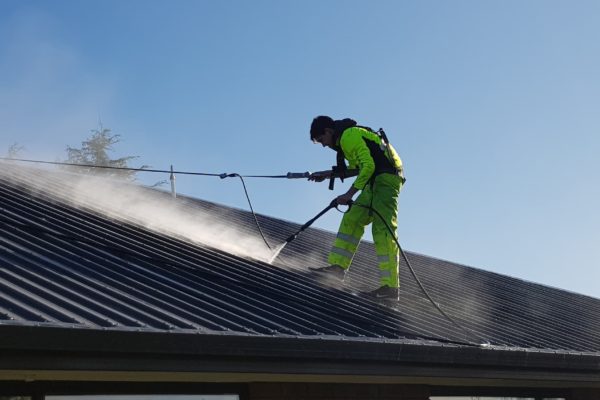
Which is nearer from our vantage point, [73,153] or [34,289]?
[34,289]

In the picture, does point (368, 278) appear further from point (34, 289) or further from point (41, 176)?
Result: point (34, 289)

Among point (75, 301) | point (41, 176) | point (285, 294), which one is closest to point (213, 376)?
point (75, 301)

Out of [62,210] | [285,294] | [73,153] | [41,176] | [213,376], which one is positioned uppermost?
[73,153]

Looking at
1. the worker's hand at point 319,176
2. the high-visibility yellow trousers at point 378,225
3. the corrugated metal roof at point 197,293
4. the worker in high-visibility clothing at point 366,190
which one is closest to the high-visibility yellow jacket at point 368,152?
the worker in high-visibility clothing at point 366,190

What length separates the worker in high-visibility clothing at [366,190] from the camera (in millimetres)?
8453

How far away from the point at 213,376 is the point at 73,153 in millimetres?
33673

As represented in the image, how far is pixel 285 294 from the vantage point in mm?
7348

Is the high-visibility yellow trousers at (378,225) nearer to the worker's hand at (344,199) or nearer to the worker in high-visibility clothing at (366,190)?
the worker in high-visibility clothing at (366,190)

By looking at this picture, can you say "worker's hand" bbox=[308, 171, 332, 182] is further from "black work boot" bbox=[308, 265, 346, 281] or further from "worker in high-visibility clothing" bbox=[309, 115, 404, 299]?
"black work boot" bbox=[308, 265, 346, 281]

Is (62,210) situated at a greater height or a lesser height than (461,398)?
greater

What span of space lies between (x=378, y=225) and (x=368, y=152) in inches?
26.9

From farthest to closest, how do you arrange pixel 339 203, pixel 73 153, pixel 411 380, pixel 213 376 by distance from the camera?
pixel 73 153
pixel 339 203
pixel 411 380
pixel 213 376

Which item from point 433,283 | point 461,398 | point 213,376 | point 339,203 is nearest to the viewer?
point 213,376

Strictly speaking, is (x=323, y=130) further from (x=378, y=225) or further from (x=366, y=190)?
(x=378, y=225)
